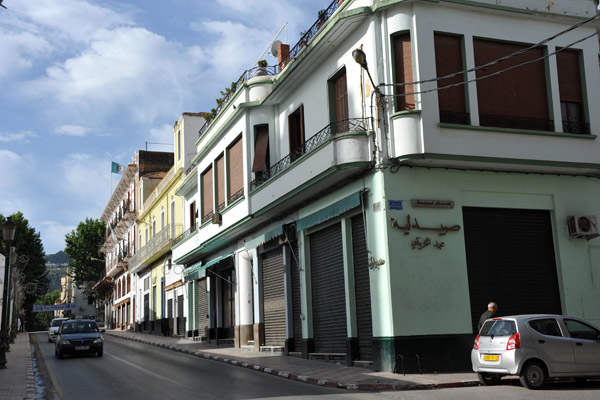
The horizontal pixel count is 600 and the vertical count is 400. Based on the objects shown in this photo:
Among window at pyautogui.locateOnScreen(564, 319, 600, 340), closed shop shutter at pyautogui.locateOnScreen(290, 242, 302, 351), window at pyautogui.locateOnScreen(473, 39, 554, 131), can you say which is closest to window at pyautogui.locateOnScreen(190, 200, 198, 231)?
closed shop shutter at pyautogui.locateOnScreen(290, 242, 302, 351)

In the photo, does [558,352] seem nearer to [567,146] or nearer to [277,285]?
[567,146]

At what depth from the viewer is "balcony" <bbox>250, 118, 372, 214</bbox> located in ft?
53.1

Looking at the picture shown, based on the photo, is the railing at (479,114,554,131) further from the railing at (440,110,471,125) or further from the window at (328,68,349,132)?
the window at (328,68,349,132)

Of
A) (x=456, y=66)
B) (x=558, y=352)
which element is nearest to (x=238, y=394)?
(x=558, y=352)

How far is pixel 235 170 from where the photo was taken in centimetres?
2491

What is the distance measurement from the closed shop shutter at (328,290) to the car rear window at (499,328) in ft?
17.7

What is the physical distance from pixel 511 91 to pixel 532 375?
7883 millimetres

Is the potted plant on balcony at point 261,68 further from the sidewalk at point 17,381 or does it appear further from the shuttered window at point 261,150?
the sidewalk at point 17,381

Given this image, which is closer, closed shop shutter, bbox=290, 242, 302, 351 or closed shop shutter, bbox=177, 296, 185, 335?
closed shop shutter, bbox=290, 242, 302, 351

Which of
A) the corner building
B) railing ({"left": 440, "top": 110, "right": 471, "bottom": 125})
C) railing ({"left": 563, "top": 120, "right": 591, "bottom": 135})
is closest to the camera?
the corner building

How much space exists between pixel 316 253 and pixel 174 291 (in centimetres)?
2140

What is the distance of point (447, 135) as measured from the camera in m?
15.5

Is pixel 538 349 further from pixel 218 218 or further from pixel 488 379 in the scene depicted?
pixel 218 218

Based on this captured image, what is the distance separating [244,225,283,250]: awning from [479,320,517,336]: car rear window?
9447 millimetres
